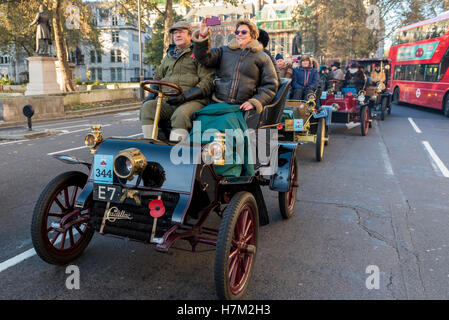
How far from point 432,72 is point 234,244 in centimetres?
1967

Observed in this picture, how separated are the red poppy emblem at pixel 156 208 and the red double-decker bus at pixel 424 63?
18513 mm

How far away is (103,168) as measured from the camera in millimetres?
3078

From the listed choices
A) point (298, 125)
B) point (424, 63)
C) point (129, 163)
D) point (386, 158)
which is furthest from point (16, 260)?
point (424, 63)

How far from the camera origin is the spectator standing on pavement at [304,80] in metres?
9.45

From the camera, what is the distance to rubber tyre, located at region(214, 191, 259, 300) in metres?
2.63

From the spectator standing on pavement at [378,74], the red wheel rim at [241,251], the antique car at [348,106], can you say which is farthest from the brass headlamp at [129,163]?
the spectator standing on pavement at [378,74]

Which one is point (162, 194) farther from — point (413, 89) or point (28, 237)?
point (413, 89)

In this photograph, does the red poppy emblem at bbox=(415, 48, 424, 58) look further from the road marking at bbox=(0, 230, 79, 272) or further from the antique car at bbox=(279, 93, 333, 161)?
the road marking at bbox=(0, 230, 79, 272)

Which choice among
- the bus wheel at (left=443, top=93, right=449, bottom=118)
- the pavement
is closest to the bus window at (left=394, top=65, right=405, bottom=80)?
the bus wheel at (left=443, top=93, right=449, bottom=118)

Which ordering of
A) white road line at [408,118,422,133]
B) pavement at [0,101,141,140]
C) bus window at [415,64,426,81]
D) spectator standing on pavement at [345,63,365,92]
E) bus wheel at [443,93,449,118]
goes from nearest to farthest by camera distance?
1. pavement at [0,101,141,140]
2. white road line at [408,118,422,133]
3. spectator standing on pavement at [345,63,365,92]
4. bus wheel at [443,93,449,118]
5. bus window at [415,64,426,81]

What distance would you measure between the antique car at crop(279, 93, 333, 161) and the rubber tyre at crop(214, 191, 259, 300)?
489 cm

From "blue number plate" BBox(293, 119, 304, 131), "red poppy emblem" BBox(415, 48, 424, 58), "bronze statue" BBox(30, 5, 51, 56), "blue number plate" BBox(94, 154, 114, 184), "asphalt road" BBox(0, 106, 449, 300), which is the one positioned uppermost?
"bronze statue" BBox(30, 5, 51, 56)

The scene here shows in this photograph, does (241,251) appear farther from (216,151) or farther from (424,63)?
(424,63)

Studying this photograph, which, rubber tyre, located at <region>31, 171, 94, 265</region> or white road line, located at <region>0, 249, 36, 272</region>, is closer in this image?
rubber tyre, located at <region>31, 171, 94, 265</region>
